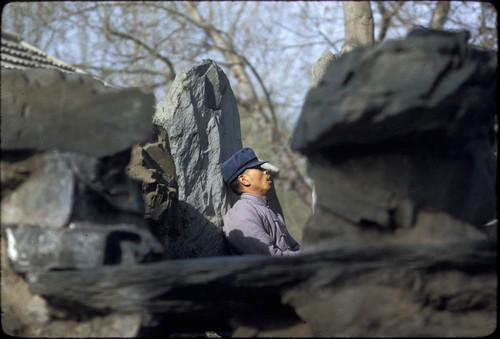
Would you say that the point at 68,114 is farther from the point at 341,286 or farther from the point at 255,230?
the point at 255,230

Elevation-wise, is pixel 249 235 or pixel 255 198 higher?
pixel 255 198

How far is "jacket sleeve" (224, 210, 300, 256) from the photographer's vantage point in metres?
3.96

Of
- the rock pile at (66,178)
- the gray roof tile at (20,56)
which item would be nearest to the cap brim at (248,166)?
the rock pile at (66,178)

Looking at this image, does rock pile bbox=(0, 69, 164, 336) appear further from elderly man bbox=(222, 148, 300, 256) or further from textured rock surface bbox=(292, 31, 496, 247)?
elderly man bbox=(222, 148, 300, 256)

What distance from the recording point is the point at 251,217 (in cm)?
417

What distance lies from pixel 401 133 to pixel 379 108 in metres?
0.17

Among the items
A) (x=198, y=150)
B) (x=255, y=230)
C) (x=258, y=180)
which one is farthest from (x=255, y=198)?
(x=198, y=150)

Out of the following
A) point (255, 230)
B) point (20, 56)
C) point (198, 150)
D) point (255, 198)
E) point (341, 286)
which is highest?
point (20, 56)

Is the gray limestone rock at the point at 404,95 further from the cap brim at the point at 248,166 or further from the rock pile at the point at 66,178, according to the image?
the cap brim at the point at 248,166

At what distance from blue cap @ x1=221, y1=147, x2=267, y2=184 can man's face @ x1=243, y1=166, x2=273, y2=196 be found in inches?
1.7

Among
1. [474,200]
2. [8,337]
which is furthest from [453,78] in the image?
[8,337]

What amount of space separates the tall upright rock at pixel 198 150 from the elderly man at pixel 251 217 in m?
0.13

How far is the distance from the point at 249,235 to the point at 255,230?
0.17 ft

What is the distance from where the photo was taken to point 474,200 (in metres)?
2.70
